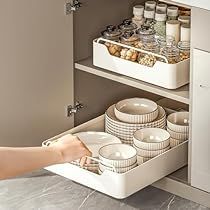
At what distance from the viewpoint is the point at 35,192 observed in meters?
3.45

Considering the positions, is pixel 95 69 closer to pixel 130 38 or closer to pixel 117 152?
pixel 130 38

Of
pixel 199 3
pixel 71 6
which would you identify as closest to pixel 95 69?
pixel 71 6

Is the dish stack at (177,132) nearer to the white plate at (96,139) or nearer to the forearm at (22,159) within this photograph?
the white plate at (96,139)

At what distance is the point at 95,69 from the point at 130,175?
50 cm

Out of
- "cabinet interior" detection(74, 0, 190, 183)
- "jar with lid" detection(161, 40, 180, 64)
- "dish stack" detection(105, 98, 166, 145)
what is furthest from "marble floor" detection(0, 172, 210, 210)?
"jar with lid" detection(161, 40, 180, 64)

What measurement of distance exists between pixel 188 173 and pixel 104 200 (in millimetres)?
298

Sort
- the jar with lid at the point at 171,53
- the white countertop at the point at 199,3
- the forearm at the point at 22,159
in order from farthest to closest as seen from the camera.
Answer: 1. the jar with lid at the point at 171,53
2. the white countertop at the point at 199,3
3. the forearm at the point at 22,159

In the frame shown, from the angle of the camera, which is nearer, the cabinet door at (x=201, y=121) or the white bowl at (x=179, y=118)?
the cabinet door at (x=201, y=121)

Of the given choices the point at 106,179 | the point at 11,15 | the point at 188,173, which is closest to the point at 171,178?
the point at 188,173

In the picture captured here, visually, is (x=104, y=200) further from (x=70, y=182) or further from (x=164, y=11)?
(x=164, y=11)

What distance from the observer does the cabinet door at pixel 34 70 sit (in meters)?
3.35

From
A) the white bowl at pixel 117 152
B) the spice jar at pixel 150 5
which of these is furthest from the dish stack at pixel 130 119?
the spice jar at pixel 150 5

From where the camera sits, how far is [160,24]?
3.40 meters

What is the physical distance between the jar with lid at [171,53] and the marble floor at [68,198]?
1.54ft
